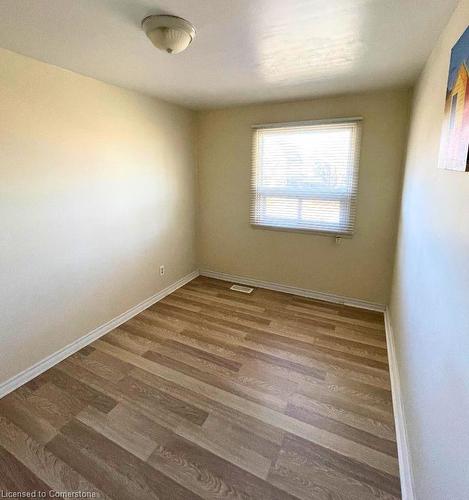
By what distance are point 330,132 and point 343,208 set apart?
0.81 metres

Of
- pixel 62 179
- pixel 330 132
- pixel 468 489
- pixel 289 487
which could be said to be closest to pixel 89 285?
pixel 62 179

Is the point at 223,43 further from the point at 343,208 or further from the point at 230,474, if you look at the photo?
the point at 230,474

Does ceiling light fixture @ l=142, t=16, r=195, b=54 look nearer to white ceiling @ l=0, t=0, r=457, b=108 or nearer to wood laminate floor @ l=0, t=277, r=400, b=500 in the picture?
white ceiling @ l=0, t=0, r=457, b=108

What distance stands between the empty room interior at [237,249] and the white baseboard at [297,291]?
0.03 meters

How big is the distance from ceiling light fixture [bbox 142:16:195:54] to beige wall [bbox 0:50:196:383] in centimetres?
103

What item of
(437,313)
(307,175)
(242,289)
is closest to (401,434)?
(437,313)

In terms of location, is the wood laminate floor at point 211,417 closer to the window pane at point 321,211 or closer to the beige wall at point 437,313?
the beige wall at point 437,313

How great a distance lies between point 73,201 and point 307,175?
7.58ft

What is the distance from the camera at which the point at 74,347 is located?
2.32 meters

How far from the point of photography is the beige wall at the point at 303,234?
2.68 metres

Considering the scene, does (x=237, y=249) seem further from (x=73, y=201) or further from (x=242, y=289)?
(x=73, y=201)

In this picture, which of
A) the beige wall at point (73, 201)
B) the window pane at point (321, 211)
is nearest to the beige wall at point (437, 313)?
the window pane at point (321, 211)

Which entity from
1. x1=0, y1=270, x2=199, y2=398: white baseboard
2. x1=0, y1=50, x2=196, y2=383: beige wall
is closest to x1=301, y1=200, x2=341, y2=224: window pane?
x1=0, y1=50, x2=196, y2=383: beige wall

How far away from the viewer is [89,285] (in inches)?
95.8
